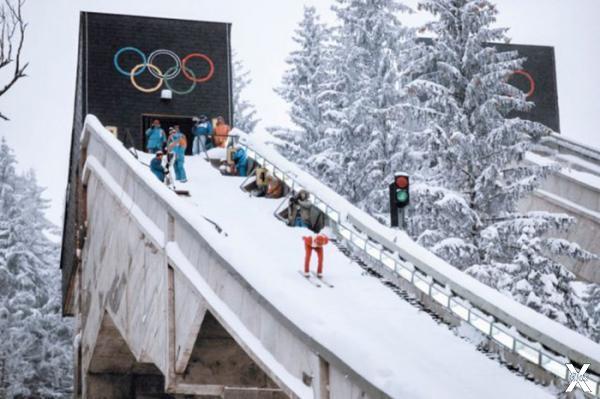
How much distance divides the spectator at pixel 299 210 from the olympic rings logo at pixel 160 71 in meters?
15.2

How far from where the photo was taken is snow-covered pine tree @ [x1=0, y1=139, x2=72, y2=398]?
4688 cm

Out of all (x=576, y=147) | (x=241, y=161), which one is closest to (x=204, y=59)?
(x=241, y=161)

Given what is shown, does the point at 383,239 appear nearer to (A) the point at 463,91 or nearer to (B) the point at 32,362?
(A) the point at 463,91

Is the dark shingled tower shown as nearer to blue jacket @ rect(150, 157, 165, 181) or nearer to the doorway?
the doorway

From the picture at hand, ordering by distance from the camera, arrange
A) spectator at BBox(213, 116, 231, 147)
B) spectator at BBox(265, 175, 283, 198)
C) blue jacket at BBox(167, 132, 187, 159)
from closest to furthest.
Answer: spectator at BBox(265, 175, 283, 198), blue jacket at BBox(167, 132, 187, 159), spectator at BBox(213, 116, 231, 147)

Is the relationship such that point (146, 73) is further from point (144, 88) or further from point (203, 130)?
point (203, 130)

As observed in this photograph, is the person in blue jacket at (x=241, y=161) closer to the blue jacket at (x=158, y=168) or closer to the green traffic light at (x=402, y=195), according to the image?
the blue jacket at (x=158, y=168)

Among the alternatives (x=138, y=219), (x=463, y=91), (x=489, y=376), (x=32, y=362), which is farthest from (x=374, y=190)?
(x=32, y=362)

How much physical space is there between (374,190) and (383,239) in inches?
589

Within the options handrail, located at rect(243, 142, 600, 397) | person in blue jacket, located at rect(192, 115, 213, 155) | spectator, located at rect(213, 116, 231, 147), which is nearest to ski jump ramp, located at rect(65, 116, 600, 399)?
handrail, located at rect(243, 142, 600, 397)

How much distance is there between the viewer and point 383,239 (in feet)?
54.7

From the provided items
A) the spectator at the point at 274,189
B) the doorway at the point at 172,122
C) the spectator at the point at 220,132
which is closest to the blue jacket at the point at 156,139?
the spectator at the point at 220,132

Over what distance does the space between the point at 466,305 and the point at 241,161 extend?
1209cm

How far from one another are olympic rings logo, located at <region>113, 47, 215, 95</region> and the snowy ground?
15.4 meters
